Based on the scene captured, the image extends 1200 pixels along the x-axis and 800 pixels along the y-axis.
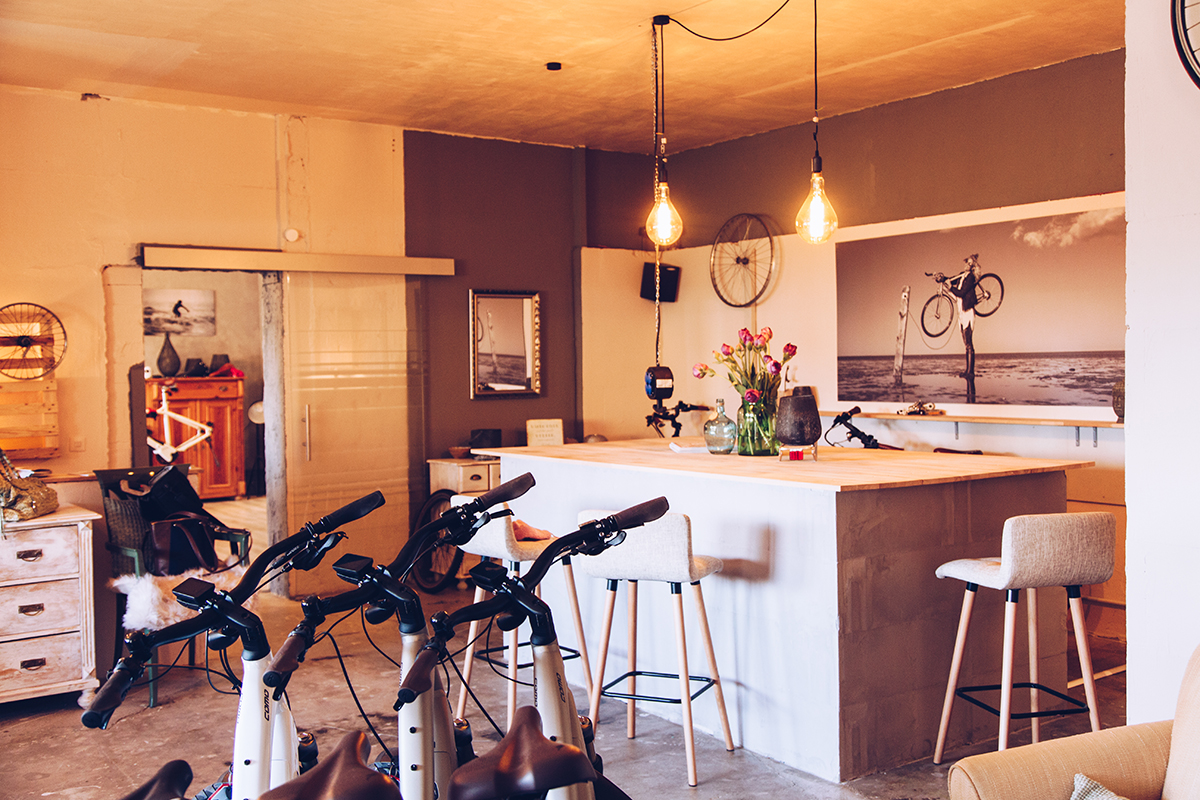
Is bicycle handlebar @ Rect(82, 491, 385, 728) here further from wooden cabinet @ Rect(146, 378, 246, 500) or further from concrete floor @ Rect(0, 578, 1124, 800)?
wooden cabinet @ Rect(146, 378, 246, 500)

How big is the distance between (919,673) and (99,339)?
185 inches

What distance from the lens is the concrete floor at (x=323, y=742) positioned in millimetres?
3428

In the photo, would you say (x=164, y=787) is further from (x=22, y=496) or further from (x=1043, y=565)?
(x=22, y=496)

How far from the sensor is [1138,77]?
2631 millimetres

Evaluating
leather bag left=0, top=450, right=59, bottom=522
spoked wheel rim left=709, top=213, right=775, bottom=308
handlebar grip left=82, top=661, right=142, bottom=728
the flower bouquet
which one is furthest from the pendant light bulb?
handlebar grip left=82, top=661, right=142, bottom=728

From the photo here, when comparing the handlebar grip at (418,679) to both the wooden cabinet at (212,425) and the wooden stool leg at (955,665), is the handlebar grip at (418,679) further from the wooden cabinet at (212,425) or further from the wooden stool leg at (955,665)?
the wooden cabinet at (212,425)

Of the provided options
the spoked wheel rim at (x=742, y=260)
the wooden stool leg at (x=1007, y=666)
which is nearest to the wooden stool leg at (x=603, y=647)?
the wooden stool leg at (x=1007, y=666)

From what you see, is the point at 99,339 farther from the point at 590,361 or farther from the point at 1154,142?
the point at 1154,142

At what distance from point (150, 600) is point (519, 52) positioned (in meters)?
3.14

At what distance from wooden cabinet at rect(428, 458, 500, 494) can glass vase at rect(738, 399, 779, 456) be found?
2460 millimetres

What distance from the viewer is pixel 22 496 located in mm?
4395

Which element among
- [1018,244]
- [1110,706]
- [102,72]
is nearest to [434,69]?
[102,72]

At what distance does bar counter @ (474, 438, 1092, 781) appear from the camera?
11.4 feet

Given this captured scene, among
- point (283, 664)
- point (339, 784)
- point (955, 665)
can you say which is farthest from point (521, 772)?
point (955, 665)
